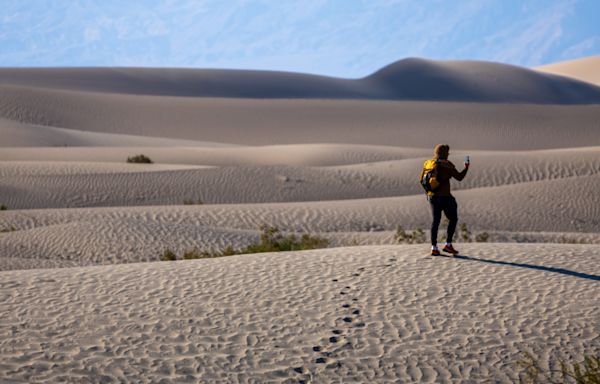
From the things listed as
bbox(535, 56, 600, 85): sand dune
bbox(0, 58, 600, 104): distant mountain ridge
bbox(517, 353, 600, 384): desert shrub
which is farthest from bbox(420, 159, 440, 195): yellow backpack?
bbox(535, 56, 600, 85): sand dune

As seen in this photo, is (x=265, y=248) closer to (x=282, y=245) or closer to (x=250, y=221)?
(x=282, y=245)

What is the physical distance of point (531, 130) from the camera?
214 feet

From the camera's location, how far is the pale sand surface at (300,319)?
23.8ft

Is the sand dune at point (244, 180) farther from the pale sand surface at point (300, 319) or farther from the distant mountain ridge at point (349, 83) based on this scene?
the distant mountain ridge at point (349, 83)

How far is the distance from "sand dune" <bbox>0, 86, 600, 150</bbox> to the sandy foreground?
2035 centimetres

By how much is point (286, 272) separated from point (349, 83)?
106986 mm

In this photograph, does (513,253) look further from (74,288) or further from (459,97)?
(459,97)

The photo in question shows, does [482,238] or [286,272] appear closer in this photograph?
[286,272]

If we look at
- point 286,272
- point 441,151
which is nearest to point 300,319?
point 286,272

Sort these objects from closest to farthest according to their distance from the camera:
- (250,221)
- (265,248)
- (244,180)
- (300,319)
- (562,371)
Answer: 1. (562,371)
2. (300,319)
3. (265,248)
4. (250,221)
5. (244,180)

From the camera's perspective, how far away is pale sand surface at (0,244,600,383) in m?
7.25

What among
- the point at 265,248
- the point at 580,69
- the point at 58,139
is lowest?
the point at 265,248

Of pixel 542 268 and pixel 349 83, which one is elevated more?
pixel 349 83

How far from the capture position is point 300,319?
8414 millimetres
